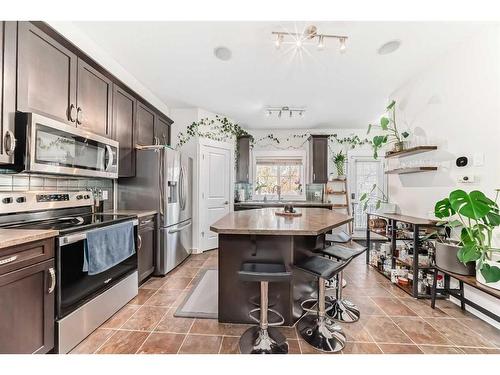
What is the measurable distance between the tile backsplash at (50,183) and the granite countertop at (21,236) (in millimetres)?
530

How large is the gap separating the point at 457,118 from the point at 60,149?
12.4 ft

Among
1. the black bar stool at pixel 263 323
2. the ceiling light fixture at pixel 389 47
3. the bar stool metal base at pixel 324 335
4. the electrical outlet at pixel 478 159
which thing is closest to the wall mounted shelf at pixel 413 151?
the electrical outlet at pixel 478 159

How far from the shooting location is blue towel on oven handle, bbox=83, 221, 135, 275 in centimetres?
186

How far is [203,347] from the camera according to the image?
1789 millimetres

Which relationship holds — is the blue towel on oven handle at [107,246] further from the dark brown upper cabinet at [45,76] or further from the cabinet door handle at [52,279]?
the dark brown upper cabinet at [45,76]

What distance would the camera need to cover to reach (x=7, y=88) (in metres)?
A: 1.52

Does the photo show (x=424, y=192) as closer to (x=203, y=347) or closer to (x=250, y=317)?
(x=250, y=317)

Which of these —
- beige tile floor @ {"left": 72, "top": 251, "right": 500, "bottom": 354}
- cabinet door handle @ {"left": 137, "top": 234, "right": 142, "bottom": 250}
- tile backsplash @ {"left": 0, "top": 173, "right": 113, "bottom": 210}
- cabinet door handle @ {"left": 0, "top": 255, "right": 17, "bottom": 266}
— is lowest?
beige tile floor @ {"left": 72, "top": 251, "right": 500, "bottom": 354}

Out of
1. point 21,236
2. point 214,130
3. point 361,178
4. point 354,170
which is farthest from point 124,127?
point 361,178

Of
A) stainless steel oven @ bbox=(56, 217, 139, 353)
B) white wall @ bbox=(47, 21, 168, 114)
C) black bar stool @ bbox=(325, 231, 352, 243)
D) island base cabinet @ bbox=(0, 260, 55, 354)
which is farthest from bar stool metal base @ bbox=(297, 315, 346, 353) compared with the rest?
white wall @ bbox=(47, 21, 168, 114)

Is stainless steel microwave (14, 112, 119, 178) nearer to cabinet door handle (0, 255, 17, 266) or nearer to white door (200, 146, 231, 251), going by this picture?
cabinet door handle (0, 255, 17, 266)

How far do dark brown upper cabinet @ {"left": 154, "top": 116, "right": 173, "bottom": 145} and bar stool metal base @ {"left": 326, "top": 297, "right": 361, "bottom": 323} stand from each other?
3292 mm

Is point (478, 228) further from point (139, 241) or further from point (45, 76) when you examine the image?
point (45, 76)
